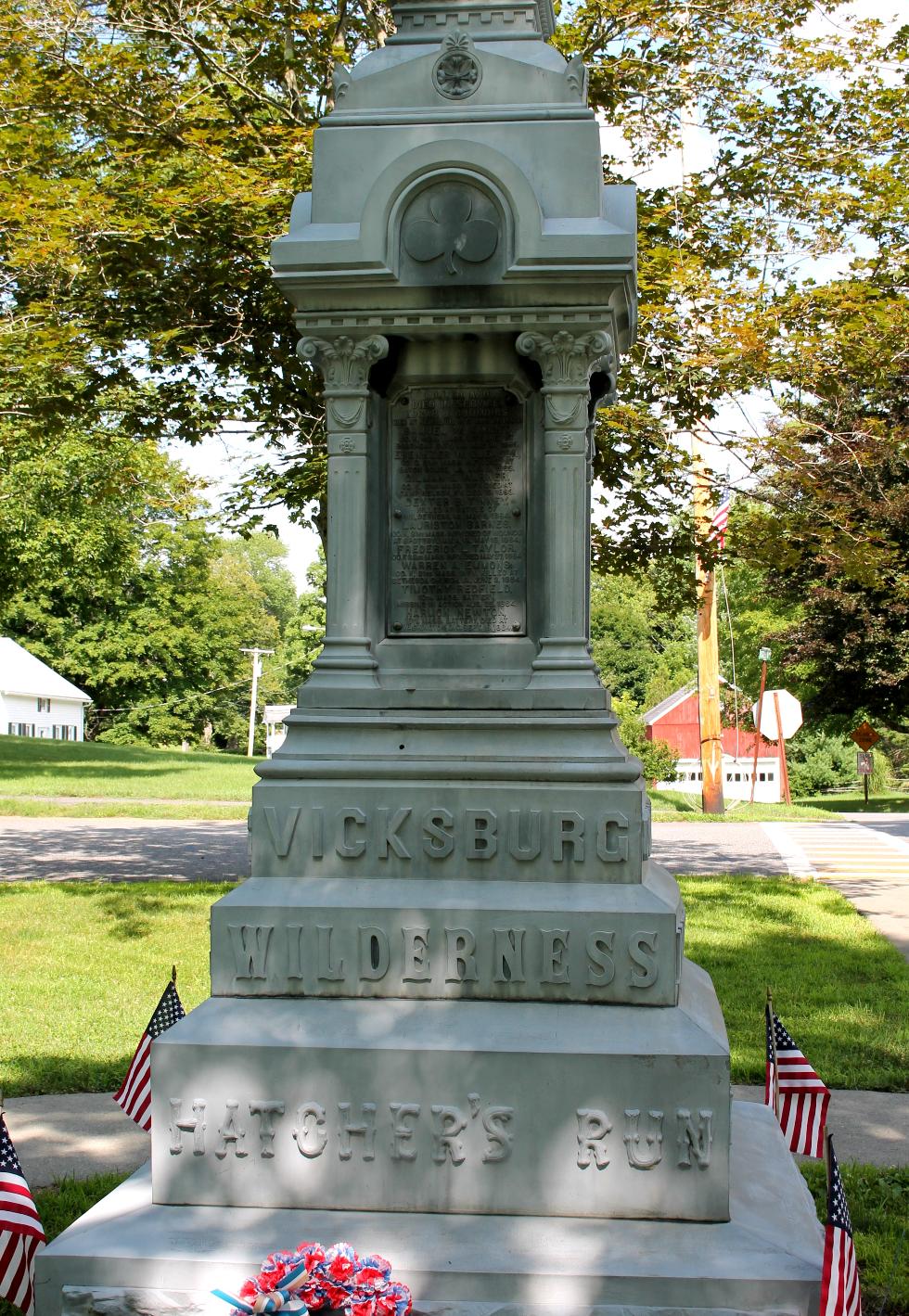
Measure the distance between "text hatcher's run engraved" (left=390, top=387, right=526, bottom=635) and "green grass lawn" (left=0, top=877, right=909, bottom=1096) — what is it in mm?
3621

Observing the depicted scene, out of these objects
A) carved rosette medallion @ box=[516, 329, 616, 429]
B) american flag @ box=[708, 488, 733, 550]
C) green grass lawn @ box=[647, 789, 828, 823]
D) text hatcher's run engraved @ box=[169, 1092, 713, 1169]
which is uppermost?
american flag @ box=[708, 488, 733, 550]

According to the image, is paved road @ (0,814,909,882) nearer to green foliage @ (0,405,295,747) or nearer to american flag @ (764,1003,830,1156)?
american flag @ (764,1003,830,1156)

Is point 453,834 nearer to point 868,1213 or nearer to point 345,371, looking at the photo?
point 345,371

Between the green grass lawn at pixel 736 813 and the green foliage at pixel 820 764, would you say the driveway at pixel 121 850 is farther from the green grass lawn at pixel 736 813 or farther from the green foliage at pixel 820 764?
the green foliage at pixel 820 764

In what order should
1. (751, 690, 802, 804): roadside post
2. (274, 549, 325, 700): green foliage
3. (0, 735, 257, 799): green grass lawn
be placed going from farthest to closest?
(274, 549, 325, 700): green foliage → (0, 735, 257, 799): green grass lawn → (751, 690, 802, 804): roadside post

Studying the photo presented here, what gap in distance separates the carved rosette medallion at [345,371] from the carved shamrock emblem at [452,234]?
40 centimetres

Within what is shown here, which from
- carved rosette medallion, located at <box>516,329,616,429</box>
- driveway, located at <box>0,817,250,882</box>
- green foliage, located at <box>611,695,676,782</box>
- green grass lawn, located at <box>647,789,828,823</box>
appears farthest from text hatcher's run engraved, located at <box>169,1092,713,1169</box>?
green foliage, located at <box>611,695,676,782</box>

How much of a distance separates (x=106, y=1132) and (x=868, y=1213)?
357 cm

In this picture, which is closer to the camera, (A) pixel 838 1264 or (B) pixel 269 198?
(A) pixel 838 1264

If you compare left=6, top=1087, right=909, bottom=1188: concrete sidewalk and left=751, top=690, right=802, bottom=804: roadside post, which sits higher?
left=751, top=690, right=802, bottom=804: roadside post

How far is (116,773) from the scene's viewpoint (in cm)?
3316

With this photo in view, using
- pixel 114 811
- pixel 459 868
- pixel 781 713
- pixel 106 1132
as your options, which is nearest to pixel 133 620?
pixel 114 811

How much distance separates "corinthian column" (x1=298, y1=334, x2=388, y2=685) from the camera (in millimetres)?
5113

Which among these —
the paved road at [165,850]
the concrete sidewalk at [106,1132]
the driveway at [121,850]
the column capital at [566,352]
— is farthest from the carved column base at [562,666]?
the paved road at [165,850]
